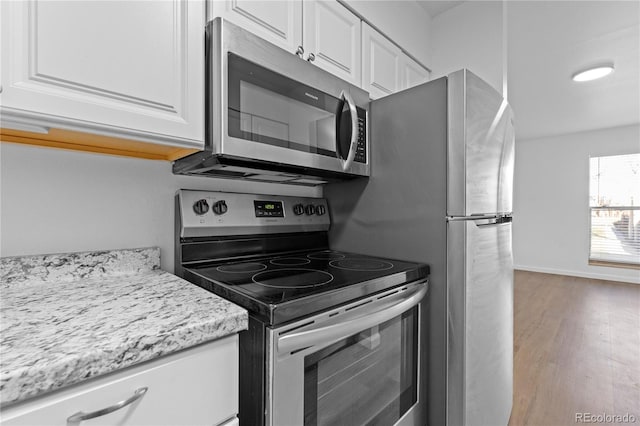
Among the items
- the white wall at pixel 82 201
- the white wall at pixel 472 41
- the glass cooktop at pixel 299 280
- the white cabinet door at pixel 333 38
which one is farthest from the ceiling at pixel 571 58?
the white wall at pixel 82 201

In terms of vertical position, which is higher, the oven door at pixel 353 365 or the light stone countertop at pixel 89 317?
the light stone countertop at pixel 89 317

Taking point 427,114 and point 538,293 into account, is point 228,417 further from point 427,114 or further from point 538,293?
point 538,293

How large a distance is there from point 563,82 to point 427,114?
3.12 m

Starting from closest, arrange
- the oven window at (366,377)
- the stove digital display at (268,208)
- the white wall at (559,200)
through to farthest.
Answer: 1. the oven window at (366,377)
2. the stove digital display at (268,208)
3. the white wall at (559,200)

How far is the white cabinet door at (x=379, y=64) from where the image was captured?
157 centimetres

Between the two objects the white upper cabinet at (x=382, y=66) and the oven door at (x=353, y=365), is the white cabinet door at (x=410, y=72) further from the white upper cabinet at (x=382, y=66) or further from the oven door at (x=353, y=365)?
the oven door at (x=353, y=365)

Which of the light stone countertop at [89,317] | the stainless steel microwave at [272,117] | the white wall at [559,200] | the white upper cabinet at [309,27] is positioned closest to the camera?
the light stone countertop at [89,317]

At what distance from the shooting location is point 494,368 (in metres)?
1.36

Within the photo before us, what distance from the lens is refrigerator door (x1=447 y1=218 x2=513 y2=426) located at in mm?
1155

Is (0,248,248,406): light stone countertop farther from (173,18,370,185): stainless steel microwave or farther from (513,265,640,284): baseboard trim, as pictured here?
(513,265,640,284): baseboard trim

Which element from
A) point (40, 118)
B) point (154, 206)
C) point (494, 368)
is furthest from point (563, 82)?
point (40, 118)

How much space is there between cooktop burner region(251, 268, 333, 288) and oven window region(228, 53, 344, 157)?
456mm

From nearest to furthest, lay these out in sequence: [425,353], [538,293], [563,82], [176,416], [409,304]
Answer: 1. [176,416]
2. [409,304]
3. [425,353]
4. [563,82]
5. [538,293]

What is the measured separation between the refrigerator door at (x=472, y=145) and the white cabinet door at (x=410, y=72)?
26.4 inches
